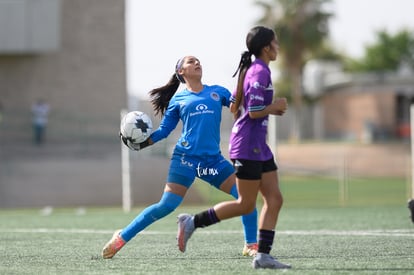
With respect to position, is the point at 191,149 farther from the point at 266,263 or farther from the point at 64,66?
the point at 64,66

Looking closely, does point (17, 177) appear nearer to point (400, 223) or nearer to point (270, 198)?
point (400, 223)

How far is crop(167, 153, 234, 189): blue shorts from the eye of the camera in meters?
9.32

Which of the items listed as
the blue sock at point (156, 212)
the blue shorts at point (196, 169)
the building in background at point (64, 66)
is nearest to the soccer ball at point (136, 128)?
the blue shorts at point (196, 169)

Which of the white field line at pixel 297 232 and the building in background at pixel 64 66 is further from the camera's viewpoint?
the building in background at pixel 64 66

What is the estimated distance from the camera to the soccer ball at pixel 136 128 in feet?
30.9

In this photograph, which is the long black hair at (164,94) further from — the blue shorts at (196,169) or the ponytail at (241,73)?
the ponytail at (241,73)

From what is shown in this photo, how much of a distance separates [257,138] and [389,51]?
3114 inches

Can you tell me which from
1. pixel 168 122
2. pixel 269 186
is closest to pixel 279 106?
pixel 269 186

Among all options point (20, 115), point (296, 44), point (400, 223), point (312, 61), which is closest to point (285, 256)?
point (400, 223)

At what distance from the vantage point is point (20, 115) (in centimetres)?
3184

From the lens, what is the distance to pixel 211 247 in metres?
10.6

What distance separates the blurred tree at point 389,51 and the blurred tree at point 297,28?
1653 cm

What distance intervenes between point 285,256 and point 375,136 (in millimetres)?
60989

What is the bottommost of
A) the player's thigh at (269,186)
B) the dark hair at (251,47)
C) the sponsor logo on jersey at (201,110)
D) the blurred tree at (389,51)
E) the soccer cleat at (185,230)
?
the soccer cleat at (185,230)
